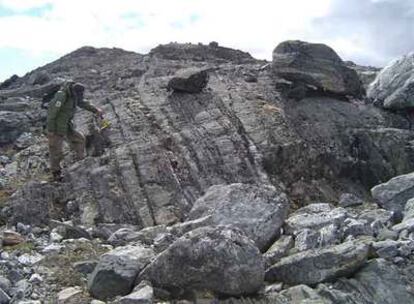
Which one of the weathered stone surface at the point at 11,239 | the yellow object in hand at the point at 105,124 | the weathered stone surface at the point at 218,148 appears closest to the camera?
the weathered stone surface at the point at 11,239

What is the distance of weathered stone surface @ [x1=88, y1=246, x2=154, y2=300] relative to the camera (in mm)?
9453

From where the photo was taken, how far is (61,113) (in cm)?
1795

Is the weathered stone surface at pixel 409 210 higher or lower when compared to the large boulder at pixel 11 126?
lower

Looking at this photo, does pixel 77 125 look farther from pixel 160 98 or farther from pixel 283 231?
pixel 283 231

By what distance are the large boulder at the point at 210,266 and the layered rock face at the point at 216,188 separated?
21mm

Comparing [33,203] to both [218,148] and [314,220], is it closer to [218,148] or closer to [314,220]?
[218,148]

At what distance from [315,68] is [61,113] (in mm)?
9466

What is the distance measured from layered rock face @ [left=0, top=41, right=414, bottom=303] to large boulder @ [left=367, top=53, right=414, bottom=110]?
435 millimetres

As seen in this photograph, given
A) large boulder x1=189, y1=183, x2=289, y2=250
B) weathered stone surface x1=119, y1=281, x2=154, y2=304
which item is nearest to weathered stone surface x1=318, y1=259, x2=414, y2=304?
large boulder x1=189, y1=183, x2=289, y2=250

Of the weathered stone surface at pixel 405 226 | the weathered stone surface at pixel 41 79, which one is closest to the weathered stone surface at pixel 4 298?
the weathered stone surface at pixel 405 226

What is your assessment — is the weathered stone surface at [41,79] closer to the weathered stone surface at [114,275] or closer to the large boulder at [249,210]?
the large boulder at [249,210]

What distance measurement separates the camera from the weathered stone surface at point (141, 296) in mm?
8836

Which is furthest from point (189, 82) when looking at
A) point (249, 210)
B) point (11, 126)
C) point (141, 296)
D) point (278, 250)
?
point (141, 296)

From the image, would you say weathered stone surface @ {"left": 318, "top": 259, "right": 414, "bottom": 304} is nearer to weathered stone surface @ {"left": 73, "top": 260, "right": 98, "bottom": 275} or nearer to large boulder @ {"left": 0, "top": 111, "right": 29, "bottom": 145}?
weathered stone surface @ {"left": 73, "top": 260, "right": 98, "bottom": 275}
